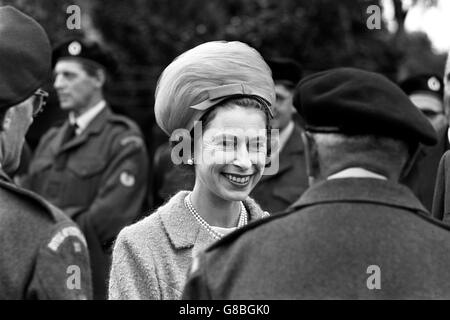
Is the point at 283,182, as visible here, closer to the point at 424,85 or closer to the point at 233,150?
the point at 424,85

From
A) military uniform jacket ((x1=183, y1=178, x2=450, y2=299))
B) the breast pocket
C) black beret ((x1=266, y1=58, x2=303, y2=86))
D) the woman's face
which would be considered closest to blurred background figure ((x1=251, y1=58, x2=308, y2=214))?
black beret ((x1=266, y1=58, x2=303, y2=86))

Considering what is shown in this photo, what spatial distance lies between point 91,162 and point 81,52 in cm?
104

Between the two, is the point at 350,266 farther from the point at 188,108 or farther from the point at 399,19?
the point at 399,19

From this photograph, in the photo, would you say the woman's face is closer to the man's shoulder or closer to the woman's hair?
the woman's hair

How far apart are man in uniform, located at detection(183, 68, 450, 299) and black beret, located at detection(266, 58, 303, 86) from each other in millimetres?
4543

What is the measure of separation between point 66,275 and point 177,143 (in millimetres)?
1220

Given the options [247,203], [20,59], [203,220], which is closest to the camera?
[20,59]

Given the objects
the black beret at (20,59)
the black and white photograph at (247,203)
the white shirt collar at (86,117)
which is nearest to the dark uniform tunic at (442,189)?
the black and white photograph at (247,203)

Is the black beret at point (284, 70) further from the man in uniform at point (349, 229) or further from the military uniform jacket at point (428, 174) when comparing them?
the man in uniform at point (349, 229)

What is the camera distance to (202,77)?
4023 millimetres

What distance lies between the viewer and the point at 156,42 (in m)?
11.3

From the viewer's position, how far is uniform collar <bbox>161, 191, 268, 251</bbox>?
4.02 m

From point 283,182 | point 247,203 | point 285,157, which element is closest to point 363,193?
point 247,203

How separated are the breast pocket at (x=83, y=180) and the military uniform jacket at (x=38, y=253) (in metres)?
4.63
